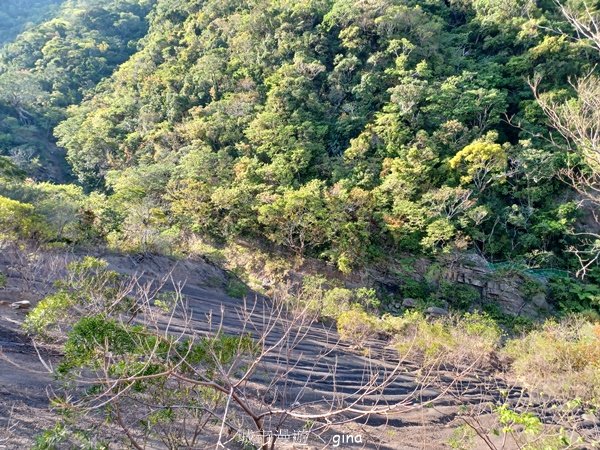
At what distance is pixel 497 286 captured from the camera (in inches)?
676

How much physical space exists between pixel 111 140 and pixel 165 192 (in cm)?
915

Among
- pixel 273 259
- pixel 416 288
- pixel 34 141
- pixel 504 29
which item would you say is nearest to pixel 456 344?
pixel 416 288

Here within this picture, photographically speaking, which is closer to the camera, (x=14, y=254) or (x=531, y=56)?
(x=14, y=254)

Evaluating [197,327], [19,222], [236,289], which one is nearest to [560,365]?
[197,327]

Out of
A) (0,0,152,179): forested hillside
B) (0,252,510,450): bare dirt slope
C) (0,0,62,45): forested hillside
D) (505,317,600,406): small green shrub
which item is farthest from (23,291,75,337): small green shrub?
(0,0,62,45): forested hillside

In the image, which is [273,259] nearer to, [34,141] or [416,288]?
[416,288]

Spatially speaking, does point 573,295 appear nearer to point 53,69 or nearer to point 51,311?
point 51,311

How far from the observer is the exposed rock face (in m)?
16.6

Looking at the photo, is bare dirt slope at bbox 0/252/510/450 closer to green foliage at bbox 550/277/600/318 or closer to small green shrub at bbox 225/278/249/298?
small green shrub at bbox 225/278/249/298

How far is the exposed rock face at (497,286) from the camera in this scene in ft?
54.6

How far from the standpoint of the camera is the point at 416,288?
1717 cm

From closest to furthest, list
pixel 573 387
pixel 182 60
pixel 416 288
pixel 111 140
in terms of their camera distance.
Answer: pixel 573 387 → pixel 416 288 → pixel 111 140 → pixel 182 60

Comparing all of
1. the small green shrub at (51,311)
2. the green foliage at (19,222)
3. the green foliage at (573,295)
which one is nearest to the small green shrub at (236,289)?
the green foliage at (19,222)

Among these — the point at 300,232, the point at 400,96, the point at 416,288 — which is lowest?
the point at 416,288
